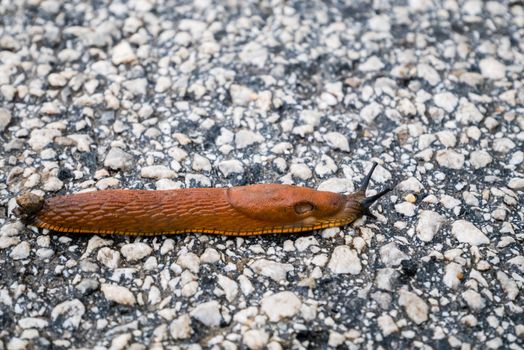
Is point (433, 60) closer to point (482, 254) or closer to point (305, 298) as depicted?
point (482, 254)

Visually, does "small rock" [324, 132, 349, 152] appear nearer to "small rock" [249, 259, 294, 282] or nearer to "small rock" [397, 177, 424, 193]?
"small rock" [397, 177, 424, 193]

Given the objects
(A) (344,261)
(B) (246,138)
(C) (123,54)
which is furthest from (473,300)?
(C) (123,54)

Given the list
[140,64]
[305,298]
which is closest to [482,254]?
[305,298]

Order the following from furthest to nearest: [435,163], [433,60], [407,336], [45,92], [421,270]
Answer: [433,60] → [45,92] → [435,163] → [421,270] → [407,336]

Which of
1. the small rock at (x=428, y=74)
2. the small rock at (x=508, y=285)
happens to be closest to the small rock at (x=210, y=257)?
the small rock at (x=508, y=285)

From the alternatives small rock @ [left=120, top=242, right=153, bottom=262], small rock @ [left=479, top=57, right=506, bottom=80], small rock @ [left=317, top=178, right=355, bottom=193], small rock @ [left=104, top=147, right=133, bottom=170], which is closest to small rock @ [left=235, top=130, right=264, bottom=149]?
small rock @ [left=317, top=178, right=355, bottom=193]

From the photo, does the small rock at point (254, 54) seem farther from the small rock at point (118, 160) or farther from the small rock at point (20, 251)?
Result: the small rock at point (20, 251)
